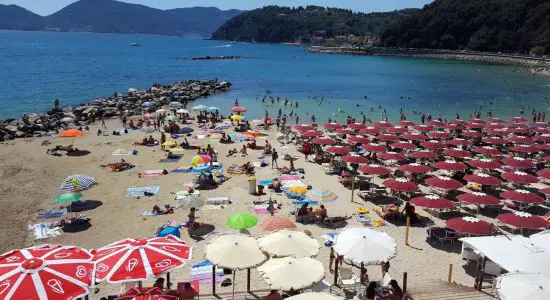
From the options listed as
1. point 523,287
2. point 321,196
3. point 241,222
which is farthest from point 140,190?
point 523,287

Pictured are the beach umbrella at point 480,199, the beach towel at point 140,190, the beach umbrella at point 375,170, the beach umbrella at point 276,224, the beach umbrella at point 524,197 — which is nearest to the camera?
the beach umbrella at point 276,224

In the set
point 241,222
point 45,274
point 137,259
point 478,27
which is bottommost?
point 241,222

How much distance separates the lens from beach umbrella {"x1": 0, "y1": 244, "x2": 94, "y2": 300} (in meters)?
7.03

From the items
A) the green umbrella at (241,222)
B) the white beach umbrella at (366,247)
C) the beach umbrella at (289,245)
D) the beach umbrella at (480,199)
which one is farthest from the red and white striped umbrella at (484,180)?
the beach umbrella at (289,245)

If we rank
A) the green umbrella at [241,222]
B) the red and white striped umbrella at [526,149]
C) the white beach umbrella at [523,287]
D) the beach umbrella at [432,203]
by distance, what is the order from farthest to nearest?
the red and white striped umbrella at [526,149]
the beach umbrella at [432,203]
the green umbrella at [241,222]
the white beach umbrella at [523,287]

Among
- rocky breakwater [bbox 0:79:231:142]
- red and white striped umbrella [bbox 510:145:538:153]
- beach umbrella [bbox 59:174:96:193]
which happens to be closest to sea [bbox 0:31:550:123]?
rocky breakwater [bbox 0:79:231:142]

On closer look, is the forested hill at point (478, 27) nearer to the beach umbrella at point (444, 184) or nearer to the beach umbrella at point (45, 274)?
the beach umbrella at point (444, 184)

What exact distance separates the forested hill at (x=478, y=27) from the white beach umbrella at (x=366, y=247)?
13085 cm

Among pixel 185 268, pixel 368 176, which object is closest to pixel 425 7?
pixel 368 176

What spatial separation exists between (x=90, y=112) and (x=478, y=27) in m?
143

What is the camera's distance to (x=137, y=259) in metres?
8.72

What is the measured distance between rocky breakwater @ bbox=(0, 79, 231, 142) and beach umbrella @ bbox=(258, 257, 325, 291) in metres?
28.5

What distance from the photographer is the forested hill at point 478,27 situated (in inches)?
5030

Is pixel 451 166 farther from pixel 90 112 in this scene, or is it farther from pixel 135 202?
pixel 90 112
